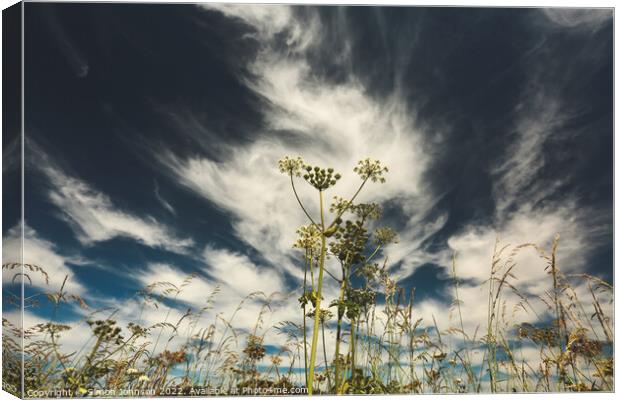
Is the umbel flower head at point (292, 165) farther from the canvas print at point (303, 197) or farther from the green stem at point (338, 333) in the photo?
the green stem at point (338, 333)

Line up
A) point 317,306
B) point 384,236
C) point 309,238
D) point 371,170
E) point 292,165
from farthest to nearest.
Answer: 1. point 384,236
2. point 292,165
3. point 371,170
4. point 309,238
5. point 317,306

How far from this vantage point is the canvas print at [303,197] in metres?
6.56

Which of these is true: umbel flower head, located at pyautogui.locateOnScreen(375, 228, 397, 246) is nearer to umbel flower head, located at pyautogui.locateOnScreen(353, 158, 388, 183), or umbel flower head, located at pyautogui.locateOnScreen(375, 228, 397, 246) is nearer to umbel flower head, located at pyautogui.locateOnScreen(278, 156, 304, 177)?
umbel flower head, located at pyautogui.locateOnScreen(353, 158, 388, 183)

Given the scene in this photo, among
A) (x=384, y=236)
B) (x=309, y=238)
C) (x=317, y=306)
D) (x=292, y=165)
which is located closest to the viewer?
(x=317, y=306)

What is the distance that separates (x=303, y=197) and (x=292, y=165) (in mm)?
527

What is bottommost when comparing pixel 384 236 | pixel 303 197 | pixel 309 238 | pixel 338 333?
pixel 338 333

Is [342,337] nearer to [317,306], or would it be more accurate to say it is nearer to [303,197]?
[317,306]

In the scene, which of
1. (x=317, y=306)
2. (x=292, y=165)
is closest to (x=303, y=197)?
(x=292, y=165)

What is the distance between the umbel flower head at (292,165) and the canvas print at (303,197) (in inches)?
1.5

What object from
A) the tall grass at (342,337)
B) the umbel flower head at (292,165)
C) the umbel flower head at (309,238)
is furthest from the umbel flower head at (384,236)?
the umbel flower head at (292,165)

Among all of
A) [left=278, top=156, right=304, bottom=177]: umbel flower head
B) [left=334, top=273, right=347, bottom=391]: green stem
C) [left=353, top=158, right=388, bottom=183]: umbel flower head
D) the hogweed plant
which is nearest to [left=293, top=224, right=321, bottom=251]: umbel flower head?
the hogweed plant

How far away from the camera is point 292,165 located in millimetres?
6648

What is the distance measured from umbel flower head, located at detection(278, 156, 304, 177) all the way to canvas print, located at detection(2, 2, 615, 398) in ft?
0.12

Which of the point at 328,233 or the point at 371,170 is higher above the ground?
the point at 371,170
